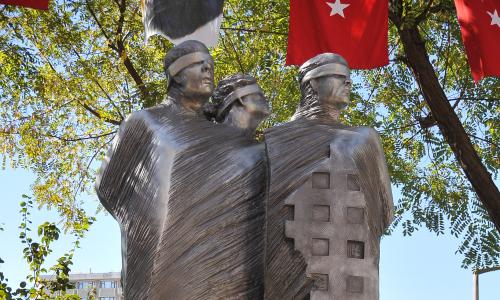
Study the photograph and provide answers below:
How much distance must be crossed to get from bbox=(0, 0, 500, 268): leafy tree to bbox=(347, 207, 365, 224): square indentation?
8.35m

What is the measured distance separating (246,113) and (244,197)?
0.44 metres

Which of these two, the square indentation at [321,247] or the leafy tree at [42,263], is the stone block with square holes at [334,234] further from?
the leafy tree at [42,263]

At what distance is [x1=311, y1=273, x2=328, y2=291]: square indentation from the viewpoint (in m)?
4.15

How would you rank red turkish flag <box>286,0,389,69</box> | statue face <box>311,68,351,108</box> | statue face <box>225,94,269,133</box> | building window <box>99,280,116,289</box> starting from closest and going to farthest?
1. statue face <box>311,68,351,108</box>
2. statue face <box>225,94,269,133</box>
3. red turkish flag <box>286,0,389,69</box>
4. building window <box>99,280,116,289</box>

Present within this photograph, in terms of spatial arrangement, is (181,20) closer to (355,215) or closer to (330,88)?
(330,88)

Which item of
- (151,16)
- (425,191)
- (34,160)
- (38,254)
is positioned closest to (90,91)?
(34,160)

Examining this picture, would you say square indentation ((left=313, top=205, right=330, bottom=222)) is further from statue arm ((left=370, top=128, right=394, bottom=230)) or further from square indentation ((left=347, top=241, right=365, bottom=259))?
statue arm ((left=370, top=128, right=394, bottom=230))

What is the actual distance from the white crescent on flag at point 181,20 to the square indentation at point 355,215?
5.52 ft

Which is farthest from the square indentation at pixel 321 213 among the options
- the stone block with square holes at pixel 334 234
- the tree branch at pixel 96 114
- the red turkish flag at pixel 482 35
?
the tree branch at pixel 96 114

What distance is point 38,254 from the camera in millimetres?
11750

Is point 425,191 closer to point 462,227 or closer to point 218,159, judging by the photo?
point 462,227

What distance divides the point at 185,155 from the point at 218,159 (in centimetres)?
15

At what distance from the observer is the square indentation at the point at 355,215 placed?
14.0ft

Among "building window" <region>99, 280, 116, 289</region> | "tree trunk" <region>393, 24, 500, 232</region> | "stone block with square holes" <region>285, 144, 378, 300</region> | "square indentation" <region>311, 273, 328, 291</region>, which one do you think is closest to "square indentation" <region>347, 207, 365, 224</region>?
"stone block with square holes" <region>285, 144, 378, 300</region>
